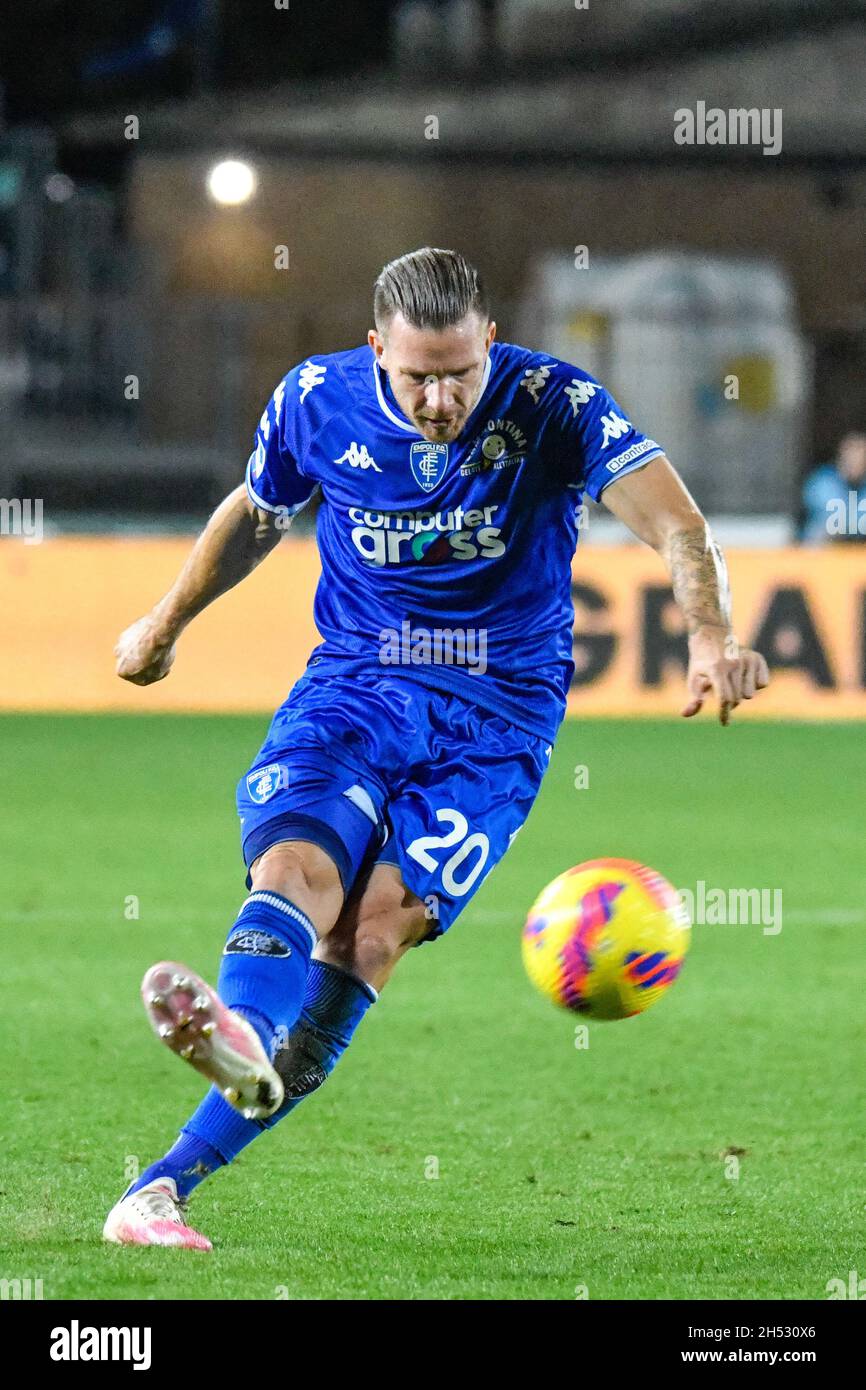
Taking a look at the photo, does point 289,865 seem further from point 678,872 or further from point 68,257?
point 68,257

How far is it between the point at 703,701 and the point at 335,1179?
185cm

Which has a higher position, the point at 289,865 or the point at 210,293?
the point at 210,293

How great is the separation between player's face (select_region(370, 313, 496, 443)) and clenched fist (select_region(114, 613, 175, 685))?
3.06 ft

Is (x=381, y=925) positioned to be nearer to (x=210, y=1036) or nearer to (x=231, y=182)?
(x=210, y=1036)

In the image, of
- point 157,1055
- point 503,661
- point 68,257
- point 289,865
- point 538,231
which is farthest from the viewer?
point 538,231

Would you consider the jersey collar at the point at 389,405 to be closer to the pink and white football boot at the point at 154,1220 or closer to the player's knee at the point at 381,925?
the player's knee at the point at 381,925

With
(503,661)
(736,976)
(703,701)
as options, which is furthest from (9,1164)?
(736,976)

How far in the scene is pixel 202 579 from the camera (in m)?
5.52

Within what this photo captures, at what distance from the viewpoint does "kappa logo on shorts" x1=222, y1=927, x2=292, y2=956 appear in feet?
15.3

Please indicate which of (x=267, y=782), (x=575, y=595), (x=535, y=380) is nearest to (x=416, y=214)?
(x=575, y=595)

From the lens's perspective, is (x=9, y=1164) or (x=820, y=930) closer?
(x=9, y=1164)

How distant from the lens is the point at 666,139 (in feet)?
87.1

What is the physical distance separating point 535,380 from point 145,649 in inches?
46.3

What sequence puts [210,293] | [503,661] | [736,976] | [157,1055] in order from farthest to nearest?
1. [210,293]
2. [736,976]
3. [157,1055]
4. [503,661]
